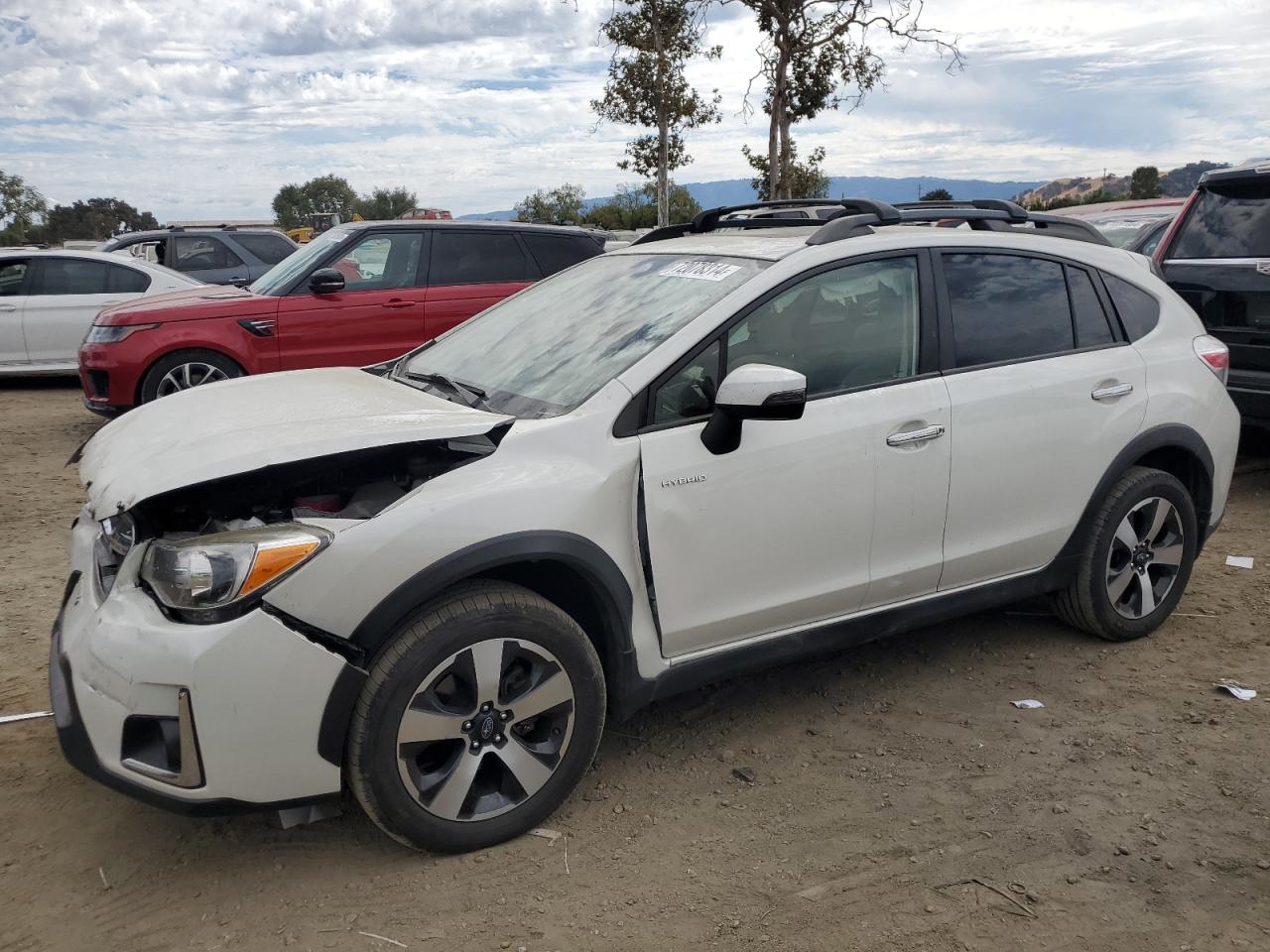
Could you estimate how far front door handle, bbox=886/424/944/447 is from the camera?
3.66 meters

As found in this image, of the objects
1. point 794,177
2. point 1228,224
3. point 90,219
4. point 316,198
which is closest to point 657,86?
point 794,177

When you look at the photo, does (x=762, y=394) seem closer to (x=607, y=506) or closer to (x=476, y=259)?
(x=607, y=506)

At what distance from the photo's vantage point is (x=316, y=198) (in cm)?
7369

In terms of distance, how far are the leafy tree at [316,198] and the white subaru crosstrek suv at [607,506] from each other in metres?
70.0

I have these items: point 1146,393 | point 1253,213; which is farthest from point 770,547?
point 1253,213

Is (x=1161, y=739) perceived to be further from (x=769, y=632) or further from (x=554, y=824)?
(x=554, y=824)

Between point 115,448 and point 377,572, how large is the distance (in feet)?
3.64

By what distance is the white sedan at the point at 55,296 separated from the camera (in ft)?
37.1

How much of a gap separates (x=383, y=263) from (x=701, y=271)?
5.67 metres

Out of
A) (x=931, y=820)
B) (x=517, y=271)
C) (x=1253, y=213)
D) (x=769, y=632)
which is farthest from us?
(x=517, y=271)

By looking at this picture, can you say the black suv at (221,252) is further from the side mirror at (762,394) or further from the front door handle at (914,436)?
the side mirror at (762,394)

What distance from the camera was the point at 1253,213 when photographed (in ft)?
22.3

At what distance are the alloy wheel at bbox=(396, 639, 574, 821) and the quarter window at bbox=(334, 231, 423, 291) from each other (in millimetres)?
6318

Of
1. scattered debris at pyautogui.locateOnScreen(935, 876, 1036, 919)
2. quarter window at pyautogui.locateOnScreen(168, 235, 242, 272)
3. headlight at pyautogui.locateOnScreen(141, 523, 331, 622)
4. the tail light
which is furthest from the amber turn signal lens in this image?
quarter window at pyautogui.locateOnScreen(168, 235, 242, 272)
